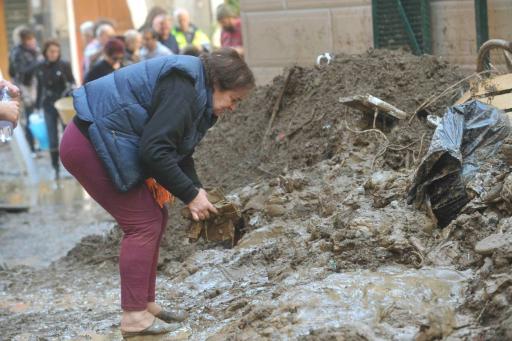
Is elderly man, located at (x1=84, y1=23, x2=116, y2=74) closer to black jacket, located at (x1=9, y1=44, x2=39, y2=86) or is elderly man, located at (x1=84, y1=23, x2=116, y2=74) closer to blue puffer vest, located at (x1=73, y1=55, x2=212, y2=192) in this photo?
black jacket, located at (x1=9, y1=44, x2=39, y2=86)

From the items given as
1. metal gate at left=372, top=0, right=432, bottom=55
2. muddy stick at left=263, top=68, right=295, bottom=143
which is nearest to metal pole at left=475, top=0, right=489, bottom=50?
metal gate at left=372, top=0, right=432, bottom=55

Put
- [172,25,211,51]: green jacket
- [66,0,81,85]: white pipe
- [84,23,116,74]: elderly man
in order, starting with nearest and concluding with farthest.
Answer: [84,23,116,74]: elderly man, [172,25,211,51]: green jacket, [66,0,81,85]: white pipe

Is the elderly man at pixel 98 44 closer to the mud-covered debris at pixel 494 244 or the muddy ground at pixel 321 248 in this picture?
the muddy ground at pixel 321 248

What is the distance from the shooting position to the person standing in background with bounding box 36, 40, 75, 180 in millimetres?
15508

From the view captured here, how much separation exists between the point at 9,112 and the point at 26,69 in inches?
482

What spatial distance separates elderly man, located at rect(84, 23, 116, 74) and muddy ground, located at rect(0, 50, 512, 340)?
5.57 m

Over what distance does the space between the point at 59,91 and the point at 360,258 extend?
34.8ft

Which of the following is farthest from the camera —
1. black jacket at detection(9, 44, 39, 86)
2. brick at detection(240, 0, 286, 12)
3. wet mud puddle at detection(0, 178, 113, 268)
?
black jacket at detection(9, 44, 39, 86)

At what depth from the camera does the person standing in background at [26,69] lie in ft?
58.2

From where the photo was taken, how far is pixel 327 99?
28.9ft

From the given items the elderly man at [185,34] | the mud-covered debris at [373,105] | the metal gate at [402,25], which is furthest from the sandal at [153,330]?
the elderly man at [185,34]

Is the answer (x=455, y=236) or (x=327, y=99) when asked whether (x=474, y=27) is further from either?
(x=455, y=236)

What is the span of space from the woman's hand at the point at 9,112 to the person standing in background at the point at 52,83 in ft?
31.8

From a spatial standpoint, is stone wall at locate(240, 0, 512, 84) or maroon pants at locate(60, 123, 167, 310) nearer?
maroon pants at locate(60, 123, 167, 310)
